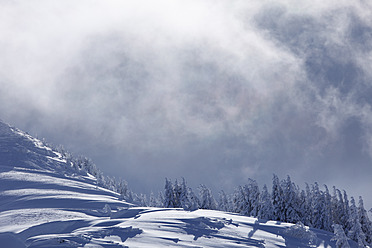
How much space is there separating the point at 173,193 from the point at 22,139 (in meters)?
82.2

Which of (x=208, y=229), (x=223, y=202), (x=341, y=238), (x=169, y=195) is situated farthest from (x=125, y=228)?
(x=223, y=202)

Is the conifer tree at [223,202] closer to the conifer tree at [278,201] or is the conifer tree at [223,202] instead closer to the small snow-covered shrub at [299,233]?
the conifer tree at [278,201]

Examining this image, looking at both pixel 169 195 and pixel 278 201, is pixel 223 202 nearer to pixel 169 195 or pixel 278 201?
pixel 169 195

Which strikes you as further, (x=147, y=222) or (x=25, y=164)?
(x=25, y=164)

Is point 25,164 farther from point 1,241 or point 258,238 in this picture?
point 258,238

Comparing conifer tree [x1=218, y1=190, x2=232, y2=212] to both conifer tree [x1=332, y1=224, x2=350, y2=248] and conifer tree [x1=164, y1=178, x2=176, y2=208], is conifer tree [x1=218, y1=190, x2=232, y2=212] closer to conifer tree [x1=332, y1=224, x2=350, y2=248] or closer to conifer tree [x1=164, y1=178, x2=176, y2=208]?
conifer tree [x1=164, y1=178, x2=176, y2=208]

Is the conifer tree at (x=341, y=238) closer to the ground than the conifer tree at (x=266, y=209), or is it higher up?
closer to the ground

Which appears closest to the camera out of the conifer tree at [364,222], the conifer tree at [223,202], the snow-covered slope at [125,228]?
the snow-covered slope at [125,228]

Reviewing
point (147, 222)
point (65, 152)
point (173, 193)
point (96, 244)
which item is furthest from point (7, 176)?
point (65, 152)

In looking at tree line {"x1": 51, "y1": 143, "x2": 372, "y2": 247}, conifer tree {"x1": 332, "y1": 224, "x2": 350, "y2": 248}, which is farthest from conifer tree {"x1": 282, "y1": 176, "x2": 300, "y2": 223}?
conifer tree {"x1": 332, "y1": 224, "x2": 350, "y2": 248}

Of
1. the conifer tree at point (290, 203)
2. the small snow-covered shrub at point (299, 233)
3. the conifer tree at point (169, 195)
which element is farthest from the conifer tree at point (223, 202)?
the small snow-covered shrub at point (299, 233)

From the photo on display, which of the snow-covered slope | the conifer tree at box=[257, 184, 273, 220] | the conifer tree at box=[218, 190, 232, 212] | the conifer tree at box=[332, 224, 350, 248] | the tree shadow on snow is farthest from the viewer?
the conifer tree at box=[218, 190, 232, 212]

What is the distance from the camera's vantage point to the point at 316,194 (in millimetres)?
86938

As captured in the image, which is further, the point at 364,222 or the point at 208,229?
the point at 364,222
